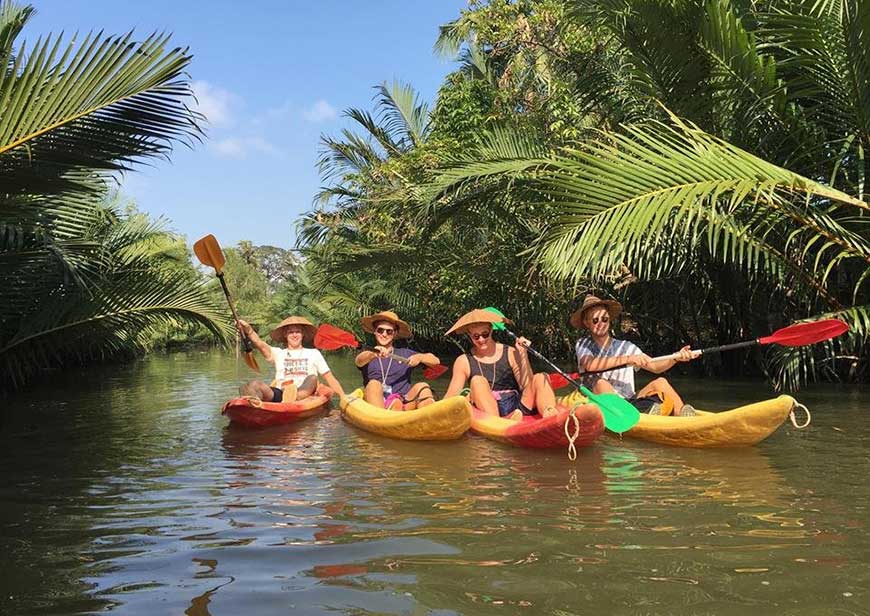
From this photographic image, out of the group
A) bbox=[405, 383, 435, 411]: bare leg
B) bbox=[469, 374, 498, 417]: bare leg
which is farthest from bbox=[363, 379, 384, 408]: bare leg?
bbox=[469, 374, 498, 417]: bare leg

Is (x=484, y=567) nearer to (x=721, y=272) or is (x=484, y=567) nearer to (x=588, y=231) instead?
(x=588, y=231)

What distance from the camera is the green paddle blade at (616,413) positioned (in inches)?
244

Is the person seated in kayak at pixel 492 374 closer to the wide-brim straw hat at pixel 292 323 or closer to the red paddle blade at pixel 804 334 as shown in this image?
the red paddle blade at pixel 804 334

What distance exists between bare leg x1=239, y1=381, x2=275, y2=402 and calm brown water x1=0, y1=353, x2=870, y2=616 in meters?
1.22

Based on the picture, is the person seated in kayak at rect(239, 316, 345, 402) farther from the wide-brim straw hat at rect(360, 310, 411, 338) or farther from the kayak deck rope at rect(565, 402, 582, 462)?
the kayak deck rope at rect(565, 402, 582, 462)

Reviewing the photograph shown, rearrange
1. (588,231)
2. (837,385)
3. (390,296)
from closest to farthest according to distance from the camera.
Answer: (588,231)
(837,385)
(390,296)

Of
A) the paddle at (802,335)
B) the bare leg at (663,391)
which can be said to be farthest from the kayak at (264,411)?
the paddle at (802,335)

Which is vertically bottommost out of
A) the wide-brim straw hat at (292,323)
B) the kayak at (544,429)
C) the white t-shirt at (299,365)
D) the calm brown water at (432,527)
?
the calm brown water at (432,527)

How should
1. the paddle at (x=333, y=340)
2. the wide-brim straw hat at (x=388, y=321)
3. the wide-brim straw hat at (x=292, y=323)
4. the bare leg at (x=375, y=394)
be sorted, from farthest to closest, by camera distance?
the paddle at (x=333, y=340), the wide-brim straw hat at (x=292, y=323), the wide-brim straw hat at (x=388, y=321), the bare leg at (x=375, y=394)

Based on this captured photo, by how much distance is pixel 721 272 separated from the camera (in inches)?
477

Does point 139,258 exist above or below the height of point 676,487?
above

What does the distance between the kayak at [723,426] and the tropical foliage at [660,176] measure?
147 cm

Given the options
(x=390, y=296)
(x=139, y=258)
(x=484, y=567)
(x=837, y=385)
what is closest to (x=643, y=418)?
(x=484, y=567)

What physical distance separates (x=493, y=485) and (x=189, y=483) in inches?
80.8
